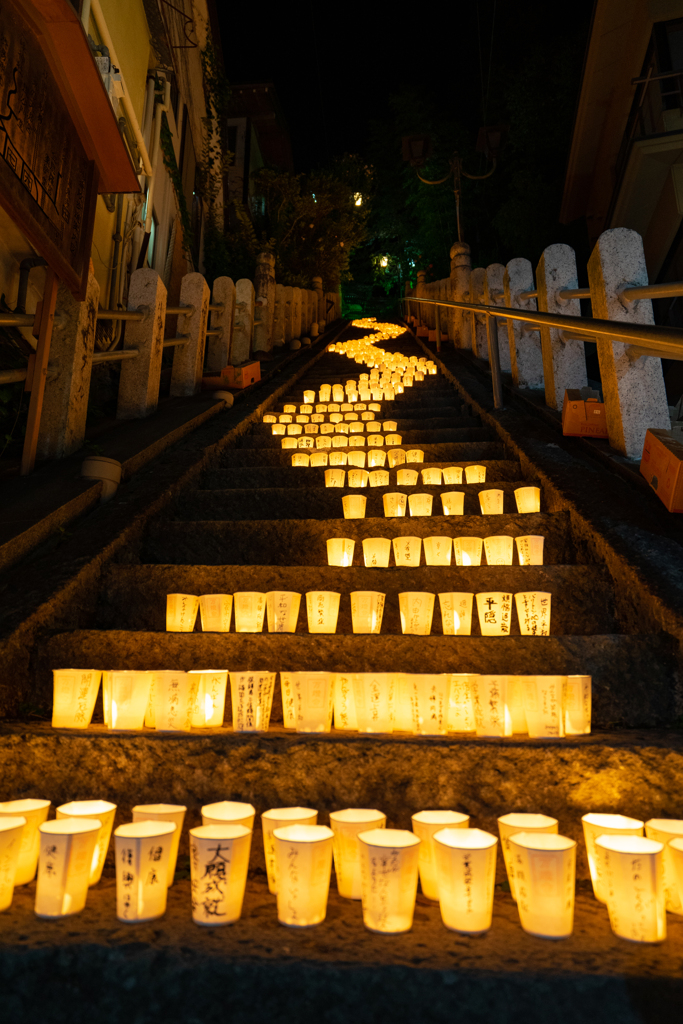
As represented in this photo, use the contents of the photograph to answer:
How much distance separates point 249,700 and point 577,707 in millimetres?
947

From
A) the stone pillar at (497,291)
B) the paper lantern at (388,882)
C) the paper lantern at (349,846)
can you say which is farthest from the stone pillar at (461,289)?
the paper lantern at (388,882)

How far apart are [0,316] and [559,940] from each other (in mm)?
3618

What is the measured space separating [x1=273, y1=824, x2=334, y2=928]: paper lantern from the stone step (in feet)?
2.45

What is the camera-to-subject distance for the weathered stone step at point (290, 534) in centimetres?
306

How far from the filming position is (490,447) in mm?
A: 4508

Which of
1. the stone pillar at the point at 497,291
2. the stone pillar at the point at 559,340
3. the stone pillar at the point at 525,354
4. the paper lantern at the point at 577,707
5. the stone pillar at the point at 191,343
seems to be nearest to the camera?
the paper lantern at the point at 577,707

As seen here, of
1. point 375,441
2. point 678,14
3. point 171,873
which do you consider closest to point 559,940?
point 171,873

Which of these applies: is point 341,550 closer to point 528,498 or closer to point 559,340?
point 528,498

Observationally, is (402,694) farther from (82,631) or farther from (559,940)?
(82,631)

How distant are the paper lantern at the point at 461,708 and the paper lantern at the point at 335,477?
2.17 meters

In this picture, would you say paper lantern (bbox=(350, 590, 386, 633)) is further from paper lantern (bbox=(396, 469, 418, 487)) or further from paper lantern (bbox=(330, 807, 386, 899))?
paper lantern (bbox=(396, 469, 418, 487))

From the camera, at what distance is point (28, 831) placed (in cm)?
158

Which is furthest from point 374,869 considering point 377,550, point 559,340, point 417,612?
point 559,340

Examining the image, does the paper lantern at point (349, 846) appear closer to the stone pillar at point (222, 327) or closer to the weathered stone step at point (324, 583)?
the weathered stone step at point (324, 583)
